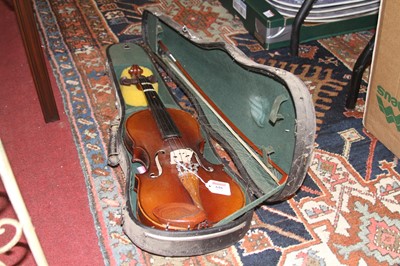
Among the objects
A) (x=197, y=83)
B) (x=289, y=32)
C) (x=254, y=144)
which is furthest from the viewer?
(x=289, y=32)

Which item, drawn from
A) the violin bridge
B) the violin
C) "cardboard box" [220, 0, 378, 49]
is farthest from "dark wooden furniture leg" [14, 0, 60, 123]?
"cardboard box" [220, 0, 378, 49]

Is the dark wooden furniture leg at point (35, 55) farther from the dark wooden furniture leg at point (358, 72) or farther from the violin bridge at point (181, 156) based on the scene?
the dark wooden furniture leg at point (358, 72)

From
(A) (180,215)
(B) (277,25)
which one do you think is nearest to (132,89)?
(A) (180,215)

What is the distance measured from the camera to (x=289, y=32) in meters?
2.21

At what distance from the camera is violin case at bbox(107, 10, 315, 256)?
1.25 meters

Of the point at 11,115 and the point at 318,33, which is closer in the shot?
the point at 11,115

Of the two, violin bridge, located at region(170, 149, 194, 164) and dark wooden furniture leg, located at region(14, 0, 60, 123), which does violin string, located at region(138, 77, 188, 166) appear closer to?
violin bridge, located at region(170, 149, 194, 164)

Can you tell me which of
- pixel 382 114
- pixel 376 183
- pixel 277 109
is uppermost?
pixel 277 109

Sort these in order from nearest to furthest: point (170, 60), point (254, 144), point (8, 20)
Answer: point (254, 144) → point (170, 60) → point (8, 20)

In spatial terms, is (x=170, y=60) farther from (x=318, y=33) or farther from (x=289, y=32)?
(x=318, y=33)

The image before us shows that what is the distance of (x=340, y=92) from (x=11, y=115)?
50.6 inches

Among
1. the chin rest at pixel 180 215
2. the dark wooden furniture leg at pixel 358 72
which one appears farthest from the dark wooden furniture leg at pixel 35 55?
the dark wooden furniture leg at pixel 358 72

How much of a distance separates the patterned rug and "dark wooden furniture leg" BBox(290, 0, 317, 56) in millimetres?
48

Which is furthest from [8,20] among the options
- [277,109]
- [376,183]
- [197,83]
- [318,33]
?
[376,183]
